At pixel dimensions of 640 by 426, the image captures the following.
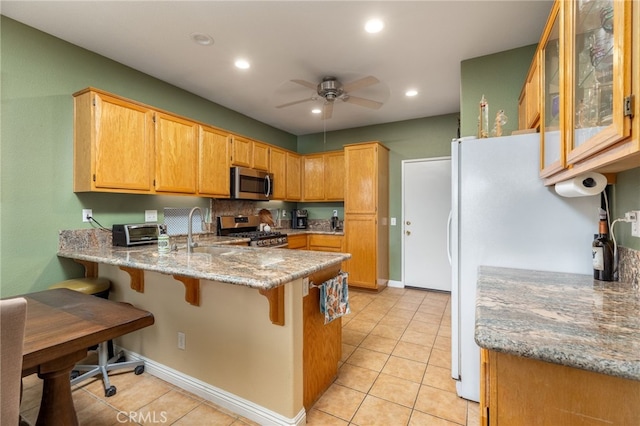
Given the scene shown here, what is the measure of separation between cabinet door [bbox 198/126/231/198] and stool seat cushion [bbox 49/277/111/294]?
1.32 metres

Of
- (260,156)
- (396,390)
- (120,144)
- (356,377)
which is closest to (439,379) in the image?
(396,390)

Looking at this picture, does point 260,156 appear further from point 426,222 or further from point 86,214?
point 426,222

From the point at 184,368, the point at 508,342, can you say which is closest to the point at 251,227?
the point at 184,368

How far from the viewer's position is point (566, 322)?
92 centimetres

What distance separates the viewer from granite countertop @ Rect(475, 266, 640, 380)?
72 centimetres

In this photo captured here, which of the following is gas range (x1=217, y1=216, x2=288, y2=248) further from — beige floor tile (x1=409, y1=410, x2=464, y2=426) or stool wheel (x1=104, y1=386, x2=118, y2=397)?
beige floor tile (x1=409, y1=410, x2=464, y2=426)

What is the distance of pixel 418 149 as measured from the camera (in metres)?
4.52

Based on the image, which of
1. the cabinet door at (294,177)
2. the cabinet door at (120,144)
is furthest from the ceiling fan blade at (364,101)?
the cabinet door at (120,144)

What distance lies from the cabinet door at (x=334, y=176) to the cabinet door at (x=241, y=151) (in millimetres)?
1523

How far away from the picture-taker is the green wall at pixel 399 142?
14.3 ft

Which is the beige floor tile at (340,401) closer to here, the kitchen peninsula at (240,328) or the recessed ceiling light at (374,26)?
the kitchen peninsula at (240,328)

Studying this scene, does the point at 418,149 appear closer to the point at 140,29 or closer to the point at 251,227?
the point at 251,227

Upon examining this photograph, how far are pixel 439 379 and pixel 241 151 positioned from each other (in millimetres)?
3441

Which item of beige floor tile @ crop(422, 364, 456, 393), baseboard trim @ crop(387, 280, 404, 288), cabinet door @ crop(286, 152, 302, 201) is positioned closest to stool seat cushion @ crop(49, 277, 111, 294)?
beige floor tile @ crop(422, 364, 456, 393)
